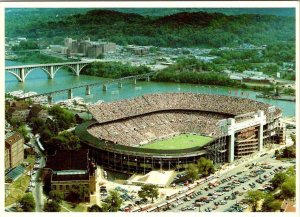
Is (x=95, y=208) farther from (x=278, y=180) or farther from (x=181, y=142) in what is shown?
(x=181, y=142)

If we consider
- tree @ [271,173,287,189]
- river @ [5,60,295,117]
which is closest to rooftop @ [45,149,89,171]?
river @ [5,60,295,117]

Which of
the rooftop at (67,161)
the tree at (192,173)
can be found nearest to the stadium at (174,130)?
the tree at (192,173)

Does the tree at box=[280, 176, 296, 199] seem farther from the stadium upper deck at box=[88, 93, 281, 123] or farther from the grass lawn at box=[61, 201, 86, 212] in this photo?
the stadium upper deck at box=[88, 93, 281, 123]

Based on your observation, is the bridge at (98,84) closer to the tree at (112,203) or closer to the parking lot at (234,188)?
the tree at (112,203)

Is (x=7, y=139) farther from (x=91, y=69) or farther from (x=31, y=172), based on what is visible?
(x=91, y=69)

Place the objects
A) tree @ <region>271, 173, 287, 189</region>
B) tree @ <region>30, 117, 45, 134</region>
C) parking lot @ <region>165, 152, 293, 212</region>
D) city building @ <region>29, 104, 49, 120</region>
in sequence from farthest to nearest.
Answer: city building @ <region>29, 104, 49, 120</region> < tree @ <region>30, 117, 45, 134</region> < tree @ <region>271, 173, 287, 189</region> < parking lot @ <region>165, 152, 293, 212</region>

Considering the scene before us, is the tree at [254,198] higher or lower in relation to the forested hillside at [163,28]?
lower

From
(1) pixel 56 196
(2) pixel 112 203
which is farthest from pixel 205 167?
(1) pixel 56 196
